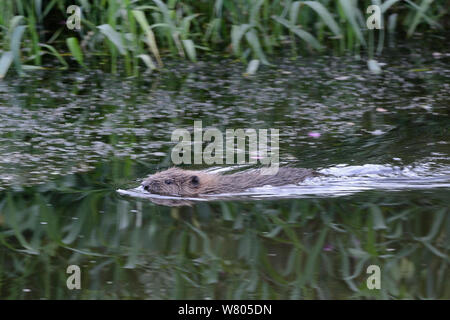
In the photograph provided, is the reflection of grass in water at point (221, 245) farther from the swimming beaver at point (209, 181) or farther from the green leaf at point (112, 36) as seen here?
the green leaf at point (112, 36)

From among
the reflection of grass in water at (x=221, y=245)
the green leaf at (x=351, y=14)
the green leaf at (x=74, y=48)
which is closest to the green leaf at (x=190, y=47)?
the green leaf at (x=74, y=48)

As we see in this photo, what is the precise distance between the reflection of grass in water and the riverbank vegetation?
98.3 inches

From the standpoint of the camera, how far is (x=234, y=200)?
19.0ft

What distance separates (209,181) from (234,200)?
373 millimetres

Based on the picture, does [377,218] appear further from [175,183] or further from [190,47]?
[190,47]

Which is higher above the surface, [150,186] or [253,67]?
[253,67]

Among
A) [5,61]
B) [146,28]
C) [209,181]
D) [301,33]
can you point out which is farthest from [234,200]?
[5,61]

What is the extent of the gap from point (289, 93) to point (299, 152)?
127 cm

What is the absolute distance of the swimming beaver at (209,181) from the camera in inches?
233

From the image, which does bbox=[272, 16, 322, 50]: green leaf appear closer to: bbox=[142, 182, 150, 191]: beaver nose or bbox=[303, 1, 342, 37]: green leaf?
bbox=[303, 1, 342, 37]: green leaf

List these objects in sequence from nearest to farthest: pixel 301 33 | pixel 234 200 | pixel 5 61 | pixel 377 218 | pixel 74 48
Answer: pixel 377 218 < pixel 234 200 < pixel 5 61 < pixel 74 48 < pixel 301 33

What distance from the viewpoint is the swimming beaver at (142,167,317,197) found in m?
5.92
